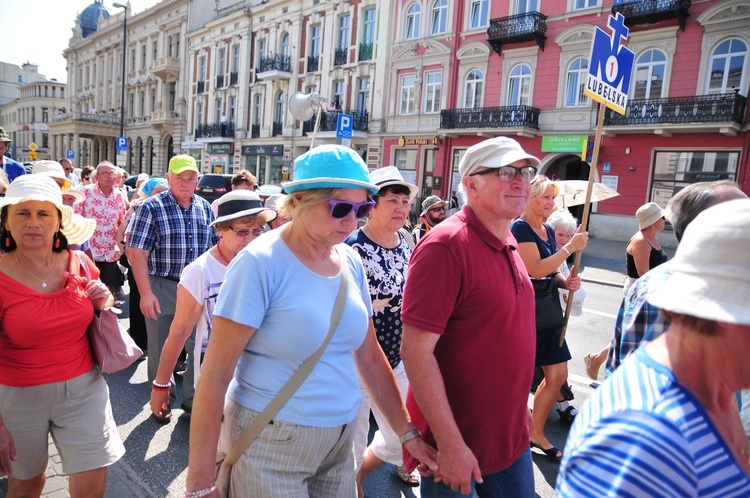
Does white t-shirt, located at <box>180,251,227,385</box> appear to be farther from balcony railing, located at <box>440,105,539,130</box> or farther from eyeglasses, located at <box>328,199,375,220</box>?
balcony railing, located at <box>440,105,539,130</box>

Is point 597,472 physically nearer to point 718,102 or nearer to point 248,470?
point 248,470

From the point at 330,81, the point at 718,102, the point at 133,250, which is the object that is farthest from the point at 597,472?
the point at 330,81

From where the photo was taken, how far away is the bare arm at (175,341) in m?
2.90

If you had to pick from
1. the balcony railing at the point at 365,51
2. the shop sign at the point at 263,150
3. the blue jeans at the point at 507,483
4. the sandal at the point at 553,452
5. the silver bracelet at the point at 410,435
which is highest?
the balcony railing at the point at 365,51

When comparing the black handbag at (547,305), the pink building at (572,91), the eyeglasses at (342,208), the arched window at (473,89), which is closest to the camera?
the eyeglasses at (342,208)

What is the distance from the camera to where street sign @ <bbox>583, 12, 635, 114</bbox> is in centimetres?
410

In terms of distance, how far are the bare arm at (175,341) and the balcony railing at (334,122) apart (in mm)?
24253

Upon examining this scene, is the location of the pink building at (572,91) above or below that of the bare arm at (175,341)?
above

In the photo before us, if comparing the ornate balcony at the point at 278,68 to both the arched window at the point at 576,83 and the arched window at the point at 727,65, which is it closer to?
the arched window at the point at 576,83

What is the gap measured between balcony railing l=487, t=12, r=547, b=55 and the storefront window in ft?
21.8

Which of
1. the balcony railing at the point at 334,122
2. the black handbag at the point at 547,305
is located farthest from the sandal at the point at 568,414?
the balcony railing at the point at 334,122

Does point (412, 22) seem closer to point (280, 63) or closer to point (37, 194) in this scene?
point (280, 63)

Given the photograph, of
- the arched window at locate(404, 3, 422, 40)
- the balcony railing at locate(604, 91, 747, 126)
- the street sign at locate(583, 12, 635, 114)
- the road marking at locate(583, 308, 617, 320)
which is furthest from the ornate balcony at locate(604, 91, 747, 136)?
the street sign at locate(583, 12, 635, 114)

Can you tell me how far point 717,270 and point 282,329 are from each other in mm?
1258
